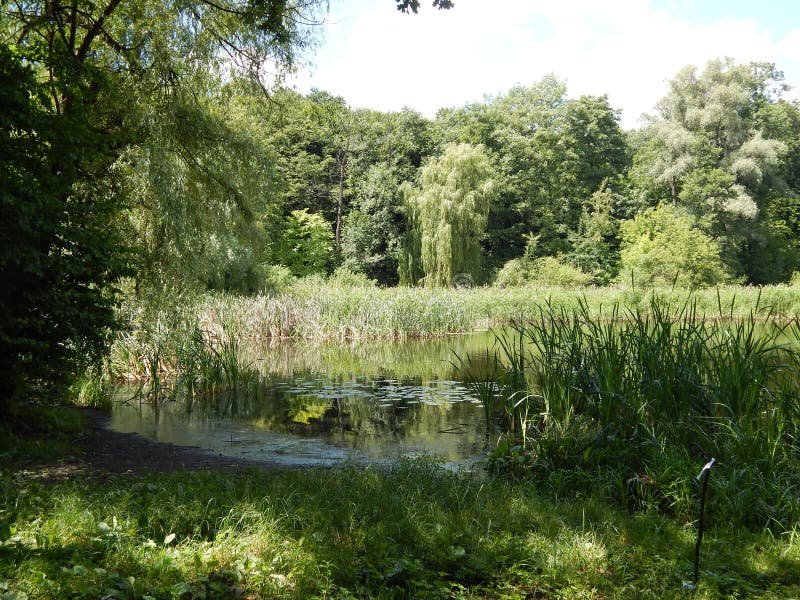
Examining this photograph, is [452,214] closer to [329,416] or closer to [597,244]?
[597,244]

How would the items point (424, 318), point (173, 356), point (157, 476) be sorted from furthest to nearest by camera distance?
point (424, 318)
point (173, 356)
point (157, 476)

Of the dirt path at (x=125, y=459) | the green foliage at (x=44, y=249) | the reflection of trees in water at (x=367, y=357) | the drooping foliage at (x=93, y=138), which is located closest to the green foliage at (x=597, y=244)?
the reflection of trees in water at (x=367, y=357)

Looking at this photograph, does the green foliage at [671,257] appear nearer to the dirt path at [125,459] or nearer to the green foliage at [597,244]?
the green foliage at [597,244]

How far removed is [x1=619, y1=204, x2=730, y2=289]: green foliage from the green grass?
2511 cm

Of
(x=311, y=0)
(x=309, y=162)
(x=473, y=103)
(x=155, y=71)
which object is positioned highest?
(x=473, y=103)

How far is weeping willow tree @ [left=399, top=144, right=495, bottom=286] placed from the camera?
30969mm

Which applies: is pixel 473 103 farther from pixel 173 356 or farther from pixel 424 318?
pixel 173 356

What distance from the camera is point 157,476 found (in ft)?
16.5

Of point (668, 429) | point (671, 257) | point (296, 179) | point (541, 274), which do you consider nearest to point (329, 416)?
point (668, 429)

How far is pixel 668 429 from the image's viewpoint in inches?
217

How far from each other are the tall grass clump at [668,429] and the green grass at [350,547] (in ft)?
1.56

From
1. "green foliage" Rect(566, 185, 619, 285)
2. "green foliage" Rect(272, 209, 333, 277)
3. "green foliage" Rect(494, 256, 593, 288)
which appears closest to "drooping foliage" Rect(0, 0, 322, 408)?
"green foliage" Rect(494, 256, 593, 288)

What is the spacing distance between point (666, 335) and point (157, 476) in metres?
4.59

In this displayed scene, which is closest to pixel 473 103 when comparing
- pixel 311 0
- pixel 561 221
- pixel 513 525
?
pixel 561 221
